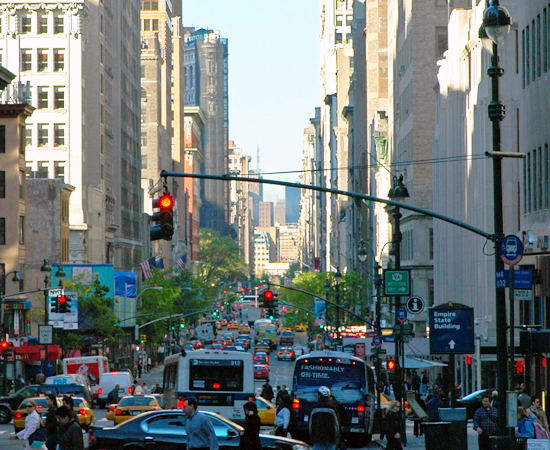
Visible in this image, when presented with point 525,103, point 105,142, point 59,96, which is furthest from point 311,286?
point 525,103

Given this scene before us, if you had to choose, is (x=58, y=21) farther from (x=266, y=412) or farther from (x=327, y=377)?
(x=327, y=377)

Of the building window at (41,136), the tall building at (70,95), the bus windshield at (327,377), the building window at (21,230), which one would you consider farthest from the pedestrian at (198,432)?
the building window at (41,136)

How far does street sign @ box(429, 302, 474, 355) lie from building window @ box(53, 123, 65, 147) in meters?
83.5

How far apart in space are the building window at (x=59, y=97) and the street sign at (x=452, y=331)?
276 feet

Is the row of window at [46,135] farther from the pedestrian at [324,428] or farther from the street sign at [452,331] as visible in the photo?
the pedestrian at [324,428]

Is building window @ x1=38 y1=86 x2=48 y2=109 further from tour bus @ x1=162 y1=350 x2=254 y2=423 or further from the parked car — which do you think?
the parked car

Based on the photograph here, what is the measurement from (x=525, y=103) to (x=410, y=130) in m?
48.7

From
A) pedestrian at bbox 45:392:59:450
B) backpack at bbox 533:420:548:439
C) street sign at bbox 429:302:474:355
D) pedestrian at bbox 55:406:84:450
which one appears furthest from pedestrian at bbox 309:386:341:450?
street sign at bbox 429:302:474:355

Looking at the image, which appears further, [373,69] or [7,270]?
[373,69]

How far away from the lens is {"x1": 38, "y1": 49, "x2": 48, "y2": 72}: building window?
369 ft

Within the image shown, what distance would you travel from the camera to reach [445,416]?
2691 centimetres

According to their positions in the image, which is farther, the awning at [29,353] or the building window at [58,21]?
the building window at [58,21]

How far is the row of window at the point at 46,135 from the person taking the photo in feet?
367

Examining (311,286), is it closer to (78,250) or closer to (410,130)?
(78,250)
